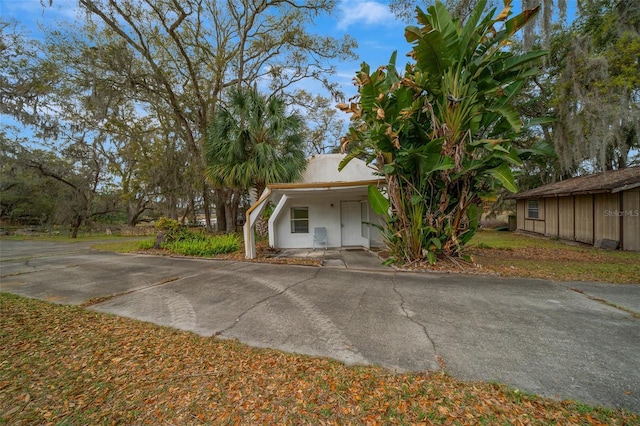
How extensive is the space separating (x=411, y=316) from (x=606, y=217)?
482 inches

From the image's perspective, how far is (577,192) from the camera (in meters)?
11.2

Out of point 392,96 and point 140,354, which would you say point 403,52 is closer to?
point 392,96

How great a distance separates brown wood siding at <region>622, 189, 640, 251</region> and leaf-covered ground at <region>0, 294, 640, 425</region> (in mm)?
11838

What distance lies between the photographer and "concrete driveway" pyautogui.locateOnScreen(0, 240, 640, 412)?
256 cm

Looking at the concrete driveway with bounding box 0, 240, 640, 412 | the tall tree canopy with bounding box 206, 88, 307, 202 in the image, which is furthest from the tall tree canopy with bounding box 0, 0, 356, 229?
the concrete driveway with bounding box 0, 240, 640, 412

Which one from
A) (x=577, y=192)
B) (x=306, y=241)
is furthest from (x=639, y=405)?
(x=577, y=192)

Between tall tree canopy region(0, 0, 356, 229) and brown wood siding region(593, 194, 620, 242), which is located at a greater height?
tall tree canopy region(0, 0, 356, 229)

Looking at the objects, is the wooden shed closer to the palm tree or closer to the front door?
the front door

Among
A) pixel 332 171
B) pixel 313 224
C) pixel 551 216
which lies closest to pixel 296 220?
pixel 313 224

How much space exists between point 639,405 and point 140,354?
4.73m

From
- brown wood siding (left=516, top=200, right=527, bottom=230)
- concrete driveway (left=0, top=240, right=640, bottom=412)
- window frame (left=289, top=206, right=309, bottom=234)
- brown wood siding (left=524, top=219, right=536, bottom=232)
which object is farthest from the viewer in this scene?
brown wood siding (left=516, top=200, right=527, bottom=230)

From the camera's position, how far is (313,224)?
10977mm

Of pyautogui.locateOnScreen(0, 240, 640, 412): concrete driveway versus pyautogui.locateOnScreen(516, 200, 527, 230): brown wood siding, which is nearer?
pyautogui.locateOnScreen(0, 240, 640, 412): concrete driveway

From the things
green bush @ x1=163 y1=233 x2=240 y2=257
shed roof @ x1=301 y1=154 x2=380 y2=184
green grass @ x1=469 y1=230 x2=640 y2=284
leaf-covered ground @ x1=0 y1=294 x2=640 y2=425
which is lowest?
leaf-covered ground @ x1=0 y1=294 x2=640 y2=425
